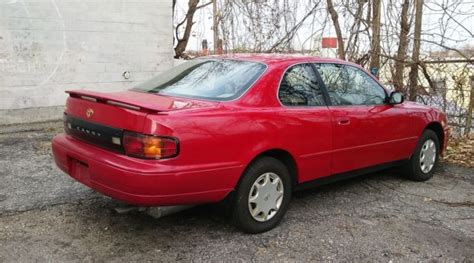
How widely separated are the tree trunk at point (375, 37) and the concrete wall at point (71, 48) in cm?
428

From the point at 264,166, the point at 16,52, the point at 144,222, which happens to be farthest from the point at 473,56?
the point at 16,52

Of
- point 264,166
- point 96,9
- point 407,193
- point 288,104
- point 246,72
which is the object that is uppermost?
point 96,9

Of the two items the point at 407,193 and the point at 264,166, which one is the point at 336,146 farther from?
the point at 407,193

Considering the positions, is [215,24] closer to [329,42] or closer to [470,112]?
[329,42]

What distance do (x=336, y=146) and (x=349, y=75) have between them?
0.92 meters

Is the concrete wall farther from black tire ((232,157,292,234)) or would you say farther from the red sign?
black tire ((232,157,292,234))

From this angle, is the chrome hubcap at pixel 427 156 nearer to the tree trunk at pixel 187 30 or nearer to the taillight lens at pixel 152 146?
the taillight lens at pixel 152 146

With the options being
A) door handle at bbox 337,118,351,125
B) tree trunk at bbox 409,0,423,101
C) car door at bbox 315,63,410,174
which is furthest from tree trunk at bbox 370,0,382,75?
door handle at bbox 337,118,351,125

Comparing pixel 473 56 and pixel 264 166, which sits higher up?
pixel 473 56

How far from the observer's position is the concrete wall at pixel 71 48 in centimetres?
811

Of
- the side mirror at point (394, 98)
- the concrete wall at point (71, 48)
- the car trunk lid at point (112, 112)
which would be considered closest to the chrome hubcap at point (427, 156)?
the side mirror at point (394, 98)

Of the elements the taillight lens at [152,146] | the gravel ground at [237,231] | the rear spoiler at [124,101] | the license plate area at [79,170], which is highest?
the rear spoiler at [124,101]

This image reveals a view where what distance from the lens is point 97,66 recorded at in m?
9.17

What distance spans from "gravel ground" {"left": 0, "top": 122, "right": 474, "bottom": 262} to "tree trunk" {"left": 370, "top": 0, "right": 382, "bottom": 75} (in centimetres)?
369
